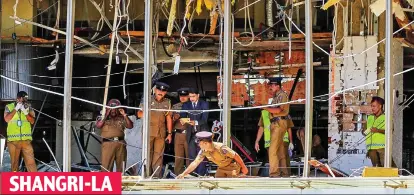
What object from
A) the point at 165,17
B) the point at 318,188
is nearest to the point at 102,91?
the point at 165,17

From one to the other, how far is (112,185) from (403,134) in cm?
756

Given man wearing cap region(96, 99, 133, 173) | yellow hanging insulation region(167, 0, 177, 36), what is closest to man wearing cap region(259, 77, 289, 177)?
yellow hanging insulation region(167, 0, 177, 36)

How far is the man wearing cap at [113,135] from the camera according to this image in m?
14.1

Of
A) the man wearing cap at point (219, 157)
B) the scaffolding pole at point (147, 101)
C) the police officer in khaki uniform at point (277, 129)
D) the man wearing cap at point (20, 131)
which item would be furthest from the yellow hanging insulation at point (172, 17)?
the scaffolding pole at point (147, 101)

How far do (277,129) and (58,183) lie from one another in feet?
15.8

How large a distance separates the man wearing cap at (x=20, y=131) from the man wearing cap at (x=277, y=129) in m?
3.20

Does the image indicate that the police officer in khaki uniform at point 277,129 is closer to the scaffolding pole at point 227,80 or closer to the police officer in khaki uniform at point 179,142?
the police officer in khaki uniform at point 179,142

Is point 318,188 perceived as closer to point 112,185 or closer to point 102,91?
point 112,185

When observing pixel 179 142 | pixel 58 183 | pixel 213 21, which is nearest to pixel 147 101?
pixel 58 183

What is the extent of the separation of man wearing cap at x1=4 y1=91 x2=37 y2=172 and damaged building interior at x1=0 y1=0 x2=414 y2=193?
0.66 ft

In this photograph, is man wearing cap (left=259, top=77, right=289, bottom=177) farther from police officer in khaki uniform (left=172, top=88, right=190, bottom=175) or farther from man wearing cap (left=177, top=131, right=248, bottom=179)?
man wearing cap (left=177, top=131, right=248, bottom=179)

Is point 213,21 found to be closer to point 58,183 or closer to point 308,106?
point 308,106

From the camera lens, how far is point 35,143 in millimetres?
16250

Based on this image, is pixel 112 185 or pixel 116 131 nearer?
pixel 112 185
